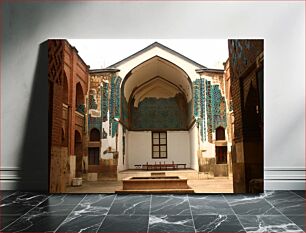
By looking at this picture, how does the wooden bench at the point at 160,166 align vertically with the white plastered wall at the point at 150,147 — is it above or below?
below

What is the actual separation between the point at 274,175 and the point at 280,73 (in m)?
1.48

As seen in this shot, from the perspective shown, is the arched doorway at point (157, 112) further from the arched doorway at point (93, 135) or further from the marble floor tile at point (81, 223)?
the marble floor tile at point (81, 223)

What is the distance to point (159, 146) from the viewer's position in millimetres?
4871

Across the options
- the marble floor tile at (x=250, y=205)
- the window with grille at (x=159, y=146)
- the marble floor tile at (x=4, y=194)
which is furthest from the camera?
the window with grille at (x=159, y=146)

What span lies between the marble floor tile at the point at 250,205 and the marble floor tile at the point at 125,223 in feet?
3.49

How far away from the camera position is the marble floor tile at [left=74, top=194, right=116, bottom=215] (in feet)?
11.8

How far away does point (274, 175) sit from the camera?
15.3 feet

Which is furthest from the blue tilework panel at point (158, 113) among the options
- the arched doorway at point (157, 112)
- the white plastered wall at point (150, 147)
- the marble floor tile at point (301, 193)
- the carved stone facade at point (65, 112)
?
the marble floor tile at point (301, 193)

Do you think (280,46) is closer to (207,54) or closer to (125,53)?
(207,54)

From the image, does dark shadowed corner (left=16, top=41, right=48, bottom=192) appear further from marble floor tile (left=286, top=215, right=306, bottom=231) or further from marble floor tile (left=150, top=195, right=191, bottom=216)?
marble floor tile (left=286, top=215, right=306, bottom=231)

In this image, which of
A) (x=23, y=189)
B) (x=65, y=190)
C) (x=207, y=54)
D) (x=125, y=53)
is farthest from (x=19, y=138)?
(x=207, y=54)

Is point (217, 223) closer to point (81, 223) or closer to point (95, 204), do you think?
point (81, 223)

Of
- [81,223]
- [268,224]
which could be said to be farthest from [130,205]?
[268,224]

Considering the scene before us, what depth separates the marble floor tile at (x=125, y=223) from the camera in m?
2.94
